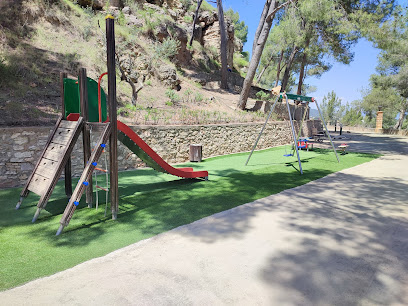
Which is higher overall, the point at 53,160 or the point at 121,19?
the point at 121,19

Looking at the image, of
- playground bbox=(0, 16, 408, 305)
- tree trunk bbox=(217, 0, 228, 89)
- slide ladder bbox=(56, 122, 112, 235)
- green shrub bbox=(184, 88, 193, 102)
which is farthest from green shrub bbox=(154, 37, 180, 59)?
slide ladder bbox=(56, 122, 112, 235)

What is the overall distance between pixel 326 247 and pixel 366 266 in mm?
550

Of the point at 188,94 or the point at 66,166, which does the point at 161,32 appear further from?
the point at 66,166

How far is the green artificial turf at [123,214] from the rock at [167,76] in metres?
9.13

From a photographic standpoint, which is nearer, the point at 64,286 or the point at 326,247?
the point at 64,286

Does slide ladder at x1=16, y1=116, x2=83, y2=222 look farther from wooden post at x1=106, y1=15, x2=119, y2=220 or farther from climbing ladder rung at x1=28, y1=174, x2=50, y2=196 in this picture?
wooden post at x1=106, y1=15, x2=119, y2=220

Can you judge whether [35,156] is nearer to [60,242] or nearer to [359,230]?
[60,242]

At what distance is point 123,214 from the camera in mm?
4961

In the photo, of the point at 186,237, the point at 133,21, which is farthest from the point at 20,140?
the point at 133,21

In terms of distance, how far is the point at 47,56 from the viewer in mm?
12297

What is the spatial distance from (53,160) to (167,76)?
12845mm

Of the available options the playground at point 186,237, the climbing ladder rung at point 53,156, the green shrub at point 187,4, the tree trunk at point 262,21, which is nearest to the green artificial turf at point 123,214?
the playground at point 186,237

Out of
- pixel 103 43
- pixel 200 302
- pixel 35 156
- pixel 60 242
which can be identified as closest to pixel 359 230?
pixel 200 302

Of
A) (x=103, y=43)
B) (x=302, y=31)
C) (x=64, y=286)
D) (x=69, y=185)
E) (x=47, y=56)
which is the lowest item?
(x=64, y=286)
